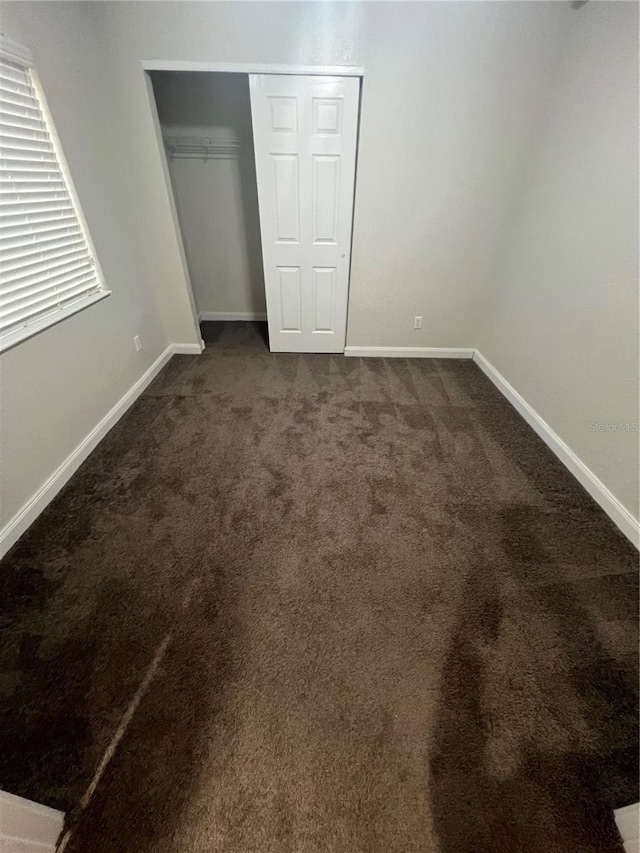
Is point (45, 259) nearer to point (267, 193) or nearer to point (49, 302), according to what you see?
point (49, 302)

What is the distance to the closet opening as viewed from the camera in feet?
9.73

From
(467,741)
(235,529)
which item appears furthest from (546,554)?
(235,529)

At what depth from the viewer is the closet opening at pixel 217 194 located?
297 cm

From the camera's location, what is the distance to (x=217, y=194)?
3369 mm

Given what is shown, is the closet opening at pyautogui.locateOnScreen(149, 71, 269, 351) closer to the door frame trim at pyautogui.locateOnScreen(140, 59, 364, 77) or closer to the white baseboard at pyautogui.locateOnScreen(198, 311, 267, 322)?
the white baseboard at pyautogui.locateOnScreen(198, 311, 267, 322)

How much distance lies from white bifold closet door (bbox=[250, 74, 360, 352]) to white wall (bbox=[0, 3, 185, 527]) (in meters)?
0.96

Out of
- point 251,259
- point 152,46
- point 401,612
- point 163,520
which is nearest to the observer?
point 401,612

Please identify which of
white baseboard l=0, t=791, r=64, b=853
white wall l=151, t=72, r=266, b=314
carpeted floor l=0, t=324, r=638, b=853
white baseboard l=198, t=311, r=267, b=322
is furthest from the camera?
white baseboard l=198, t=311, r=267, b=322

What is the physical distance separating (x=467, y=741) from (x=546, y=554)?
2.77 feet

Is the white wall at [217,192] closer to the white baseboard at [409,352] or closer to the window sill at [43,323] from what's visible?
the white baseboard at [409,352]

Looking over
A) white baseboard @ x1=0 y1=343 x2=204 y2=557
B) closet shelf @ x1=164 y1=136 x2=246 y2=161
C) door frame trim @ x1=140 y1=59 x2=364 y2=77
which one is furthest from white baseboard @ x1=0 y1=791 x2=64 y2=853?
closet shelf @ x1=164 y1=136 x2=246 y2=161

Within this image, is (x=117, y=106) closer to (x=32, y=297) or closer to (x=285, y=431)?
(x=32, y=297)

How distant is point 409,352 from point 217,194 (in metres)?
2.49

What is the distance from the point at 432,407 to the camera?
8.14 ft
